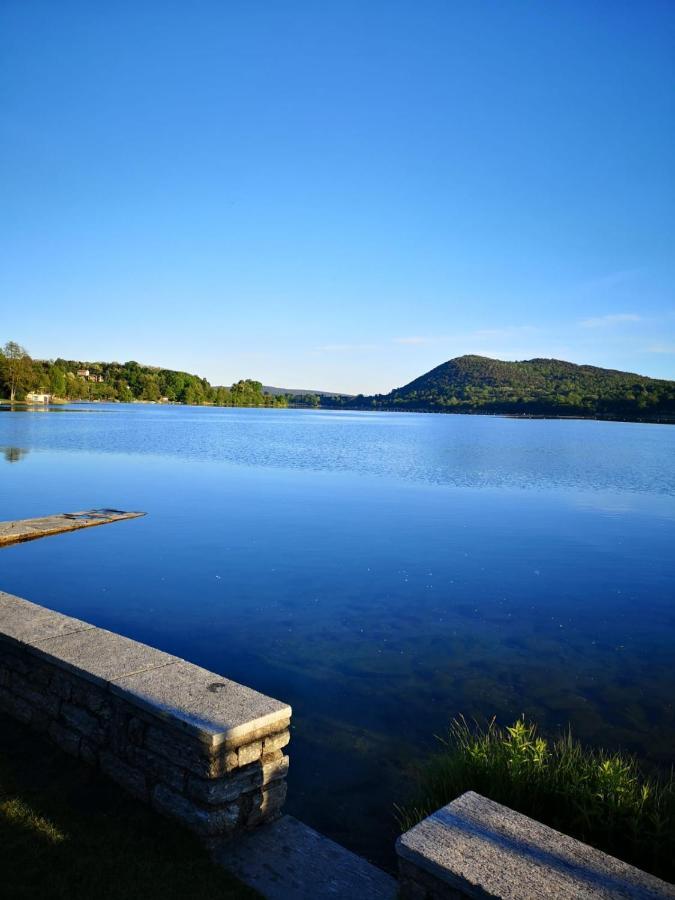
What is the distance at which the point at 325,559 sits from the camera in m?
12.7

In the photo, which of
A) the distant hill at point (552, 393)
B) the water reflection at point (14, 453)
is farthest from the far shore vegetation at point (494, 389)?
the water reflection at point (14, 453)

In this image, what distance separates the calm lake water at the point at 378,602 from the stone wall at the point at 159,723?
3.63 ft

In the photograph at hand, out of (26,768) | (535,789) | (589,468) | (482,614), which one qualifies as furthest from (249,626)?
(589,468)

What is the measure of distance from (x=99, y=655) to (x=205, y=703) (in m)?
1.11

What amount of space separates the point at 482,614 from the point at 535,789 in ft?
17.5

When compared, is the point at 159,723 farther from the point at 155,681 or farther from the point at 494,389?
the point at 494,389

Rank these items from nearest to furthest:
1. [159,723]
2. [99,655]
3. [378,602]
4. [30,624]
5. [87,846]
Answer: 1. [87,846]
2. [159,723]
3. [99,655]
4. [30,624]
5. [378,602]

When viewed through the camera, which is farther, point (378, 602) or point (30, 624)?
point (378, 602)

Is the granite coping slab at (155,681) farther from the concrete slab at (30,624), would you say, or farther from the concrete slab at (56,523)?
the concrete slab at (56,523)

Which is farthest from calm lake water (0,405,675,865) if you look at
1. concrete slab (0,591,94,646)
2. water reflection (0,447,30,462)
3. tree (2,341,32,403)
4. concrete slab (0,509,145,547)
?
tree (2,341,32,403)

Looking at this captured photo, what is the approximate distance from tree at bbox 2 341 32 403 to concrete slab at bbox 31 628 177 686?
114m

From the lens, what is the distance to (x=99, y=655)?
464cm

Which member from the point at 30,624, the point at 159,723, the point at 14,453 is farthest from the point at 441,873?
the point at 14,453

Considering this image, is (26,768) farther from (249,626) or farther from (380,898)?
(249,626)
